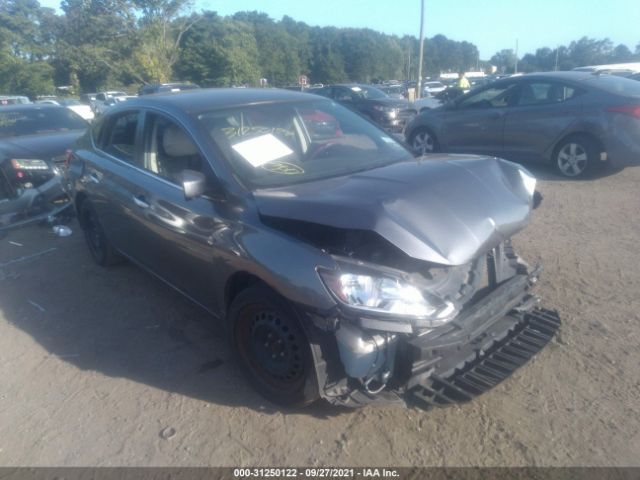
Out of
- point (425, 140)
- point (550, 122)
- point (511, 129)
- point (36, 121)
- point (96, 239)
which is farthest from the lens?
point (425, 140)

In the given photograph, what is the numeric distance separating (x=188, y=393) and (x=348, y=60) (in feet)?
238

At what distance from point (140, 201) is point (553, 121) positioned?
6.30 meters

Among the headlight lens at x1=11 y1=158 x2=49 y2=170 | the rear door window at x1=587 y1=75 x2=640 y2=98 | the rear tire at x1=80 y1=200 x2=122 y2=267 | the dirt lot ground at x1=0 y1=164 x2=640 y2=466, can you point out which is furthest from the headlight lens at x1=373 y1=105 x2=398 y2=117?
the rear tire at x1=80 y1=200 x2=122 y2=267

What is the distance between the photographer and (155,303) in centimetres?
458

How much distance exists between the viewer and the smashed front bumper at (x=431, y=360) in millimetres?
2564

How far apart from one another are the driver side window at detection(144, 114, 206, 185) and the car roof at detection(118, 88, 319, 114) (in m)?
0.15

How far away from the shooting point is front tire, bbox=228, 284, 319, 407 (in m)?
2.81

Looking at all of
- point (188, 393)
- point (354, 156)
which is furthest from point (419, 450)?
point (354, 156)

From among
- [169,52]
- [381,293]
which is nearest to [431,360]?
[381,293]

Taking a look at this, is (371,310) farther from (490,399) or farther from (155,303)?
(155,303)

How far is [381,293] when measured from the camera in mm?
2568

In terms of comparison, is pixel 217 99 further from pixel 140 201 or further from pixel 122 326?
pixel 122 326

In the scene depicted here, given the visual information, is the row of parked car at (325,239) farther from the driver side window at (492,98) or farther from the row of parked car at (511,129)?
the driver side window at (492,98)

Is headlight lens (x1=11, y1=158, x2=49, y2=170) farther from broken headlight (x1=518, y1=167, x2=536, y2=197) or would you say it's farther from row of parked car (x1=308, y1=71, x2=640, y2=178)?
broken headlight (x1=518, y1=167, x2=536, y2=197)
